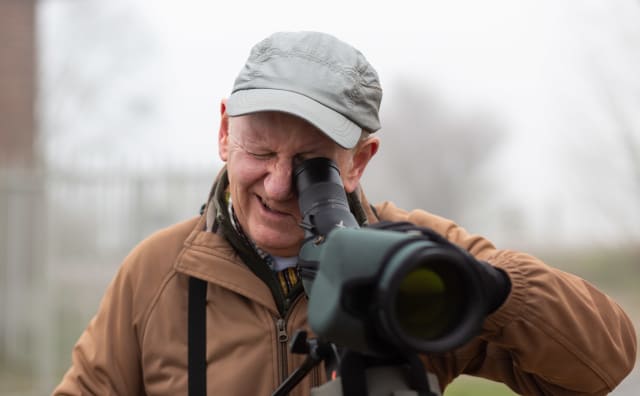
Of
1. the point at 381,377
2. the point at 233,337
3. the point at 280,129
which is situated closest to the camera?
the point at 381,377

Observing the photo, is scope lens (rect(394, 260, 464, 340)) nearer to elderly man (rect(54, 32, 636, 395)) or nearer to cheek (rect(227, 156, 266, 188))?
elderly man (rect(54, 32, 636, 395))

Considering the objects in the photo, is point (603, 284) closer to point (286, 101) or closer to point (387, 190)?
point (387, 190)

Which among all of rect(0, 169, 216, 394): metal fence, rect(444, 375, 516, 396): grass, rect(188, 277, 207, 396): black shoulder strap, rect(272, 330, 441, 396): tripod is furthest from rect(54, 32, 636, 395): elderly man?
rect(0, 169, 216, 394): metal fence

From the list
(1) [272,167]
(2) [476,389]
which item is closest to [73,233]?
(2) [476,389]

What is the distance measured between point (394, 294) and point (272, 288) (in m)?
0.88

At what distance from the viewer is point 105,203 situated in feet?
20.6

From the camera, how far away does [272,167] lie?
1.99m

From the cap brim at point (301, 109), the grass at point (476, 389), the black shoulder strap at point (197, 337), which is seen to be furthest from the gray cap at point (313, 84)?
the grass at point (476, 389)

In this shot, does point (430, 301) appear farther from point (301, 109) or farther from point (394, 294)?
point (301, 109)

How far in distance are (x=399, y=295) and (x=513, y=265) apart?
1.94 feet

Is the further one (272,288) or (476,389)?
(476,389)

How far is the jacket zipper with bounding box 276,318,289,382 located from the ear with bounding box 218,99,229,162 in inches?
18.1

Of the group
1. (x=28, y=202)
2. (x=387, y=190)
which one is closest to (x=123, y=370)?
(x=28, y=202)

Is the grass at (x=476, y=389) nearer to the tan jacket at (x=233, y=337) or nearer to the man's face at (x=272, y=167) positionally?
the tan jacket at (x=233, y=337)
